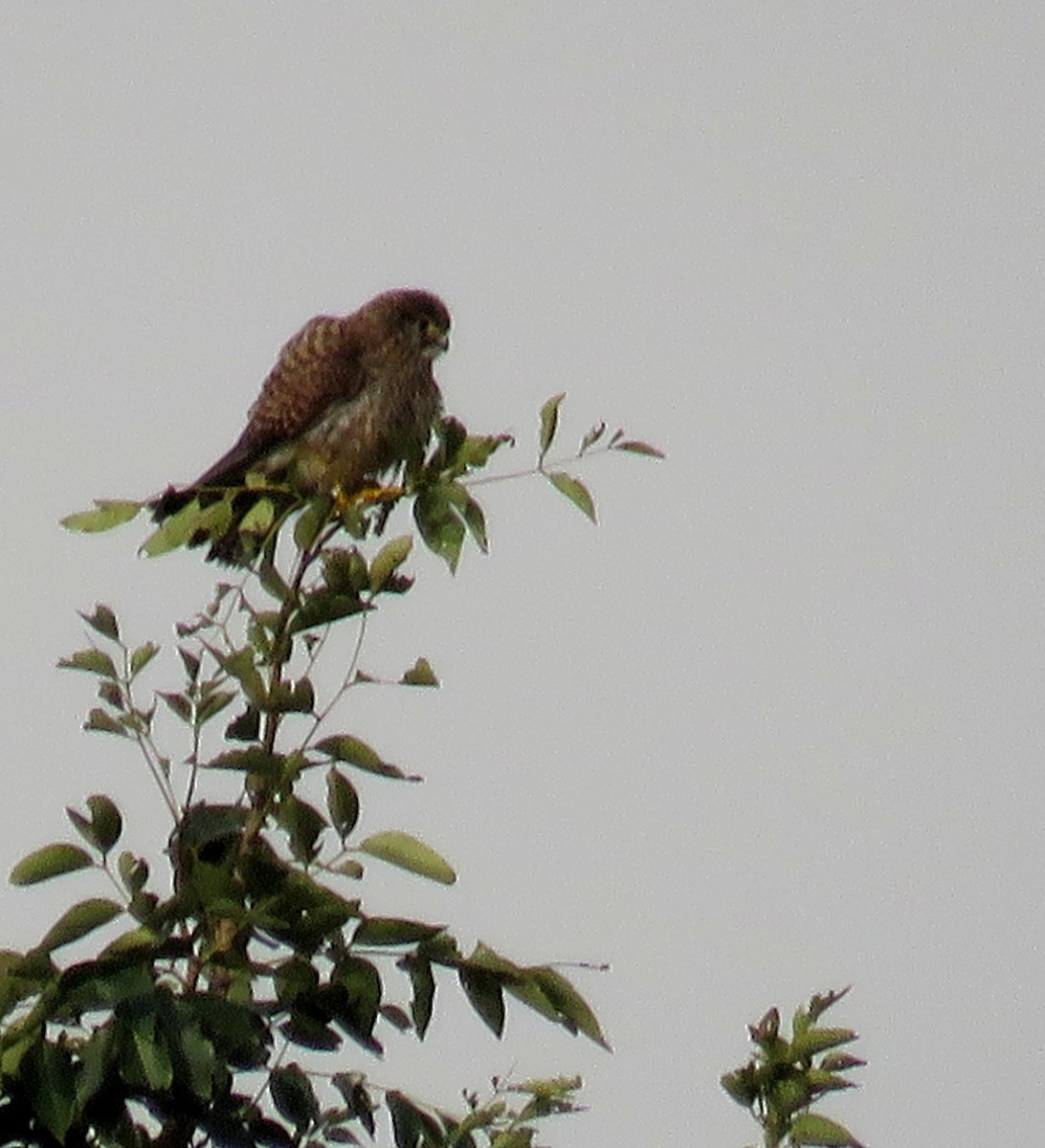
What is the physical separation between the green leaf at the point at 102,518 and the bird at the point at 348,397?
257cm

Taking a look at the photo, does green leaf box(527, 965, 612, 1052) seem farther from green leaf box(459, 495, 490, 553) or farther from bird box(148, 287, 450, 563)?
bird box(148, 287, 450, 563)

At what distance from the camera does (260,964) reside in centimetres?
287

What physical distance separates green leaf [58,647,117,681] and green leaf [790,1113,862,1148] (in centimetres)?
111

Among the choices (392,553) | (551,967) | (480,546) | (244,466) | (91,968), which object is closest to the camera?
(91,968)

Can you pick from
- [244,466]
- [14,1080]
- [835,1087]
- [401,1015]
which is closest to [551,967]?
[401,1015]

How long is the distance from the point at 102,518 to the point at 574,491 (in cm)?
77

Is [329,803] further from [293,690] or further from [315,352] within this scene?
[315,352]

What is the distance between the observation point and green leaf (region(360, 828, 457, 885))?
3.07 meters

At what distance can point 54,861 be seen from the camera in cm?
303

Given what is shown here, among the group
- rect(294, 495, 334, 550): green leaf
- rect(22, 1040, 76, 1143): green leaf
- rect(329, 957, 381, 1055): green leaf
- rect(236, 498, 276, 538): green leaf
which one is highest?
rect(236, 498, 276, 538): green leaf

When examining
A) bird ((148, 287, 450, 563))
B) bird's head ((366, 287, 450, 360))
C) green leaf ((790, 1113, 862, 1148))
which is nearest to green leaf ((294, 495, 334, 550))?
green leaf ((790, 1113, 862, 1148))

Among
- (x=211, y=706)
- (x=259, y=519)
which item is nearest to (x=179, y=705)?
(x=211, y=706)

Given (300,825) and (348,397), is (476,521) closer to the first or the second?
→ (300,825)

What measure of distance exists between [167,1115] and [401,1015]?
1.08 ft
